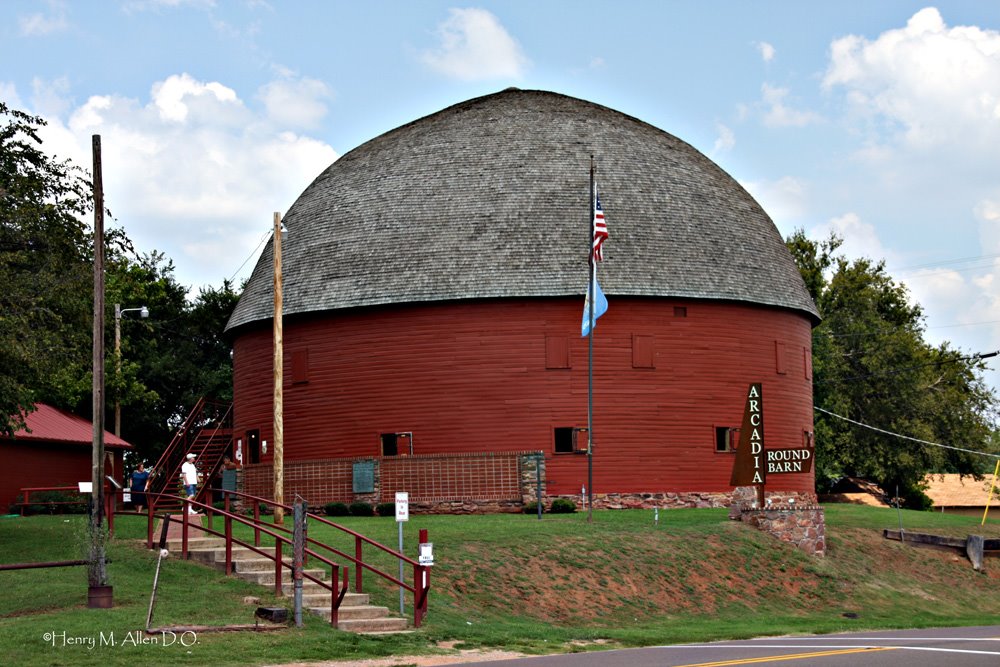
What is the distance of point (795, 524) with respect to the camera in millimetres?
30797

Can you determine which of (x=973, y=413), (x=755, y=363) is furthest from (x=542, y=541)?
(x=973, y=413)

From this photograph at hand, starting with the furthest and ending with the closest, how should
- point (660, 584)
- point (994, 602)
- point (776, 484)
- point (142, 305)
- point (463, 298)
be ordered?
1. point (142, 305)
2. point (776, 484)
3. point (463, 298)
4. point (994, 602)
5. point (660, 584)

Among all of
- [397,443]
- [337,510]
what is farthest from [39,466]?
[397,443]

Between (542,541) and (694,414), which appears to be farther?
(694,414)

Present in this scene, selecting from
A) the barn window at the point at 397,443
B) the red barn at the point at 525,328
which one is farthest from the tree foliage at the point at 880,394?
the barn window at the point at 397,443

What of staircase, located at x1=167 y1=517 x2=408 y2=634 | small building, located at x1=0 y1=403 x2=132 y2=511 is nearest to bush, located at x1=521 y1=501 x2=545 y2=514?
staircase, located at x1=167 y1=517 x2=408 y2=634

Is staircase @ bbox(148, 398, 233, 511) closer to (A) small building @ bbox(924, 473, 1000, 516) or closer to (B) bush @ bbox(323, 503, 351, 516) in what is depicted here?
(B) bush @ bbox(323, 503, 351, 516)

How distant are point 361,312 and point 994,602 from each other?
18.6 m

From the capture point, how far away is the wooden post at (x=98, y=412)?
65.3 ft

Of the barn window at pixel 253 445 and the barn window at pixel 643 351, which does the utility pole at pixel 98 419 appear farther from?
the barn window at pixel 253 445

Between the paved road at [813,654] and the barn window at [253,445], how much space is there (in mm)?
24741

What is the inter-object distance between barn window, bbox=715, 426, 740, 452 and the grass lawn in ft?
12.4

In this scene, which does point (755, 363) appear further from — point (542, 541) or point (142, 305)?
point (142, 305)

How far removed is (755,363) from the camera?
3991 cm
